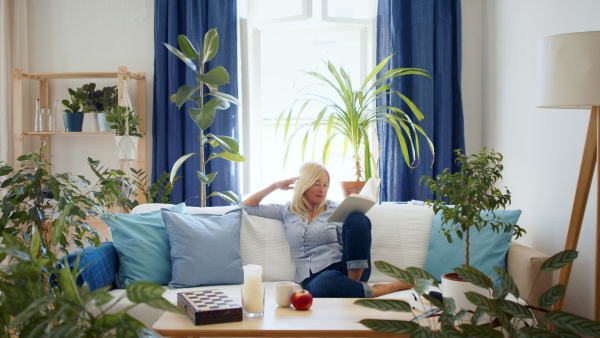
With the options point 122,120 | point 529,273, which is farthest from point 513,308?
point 122,120

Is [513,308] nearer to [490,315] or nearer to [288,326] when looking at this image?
[490,315]

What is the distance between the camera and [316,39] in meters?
4.00

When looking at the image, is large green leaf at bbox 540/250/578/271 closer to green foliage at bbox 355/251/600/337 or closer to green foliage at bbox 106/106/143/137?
green foliage at bbox 355/251/600/337

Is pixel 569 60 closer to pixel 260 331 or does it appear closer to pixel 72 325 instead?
pixel 260 331

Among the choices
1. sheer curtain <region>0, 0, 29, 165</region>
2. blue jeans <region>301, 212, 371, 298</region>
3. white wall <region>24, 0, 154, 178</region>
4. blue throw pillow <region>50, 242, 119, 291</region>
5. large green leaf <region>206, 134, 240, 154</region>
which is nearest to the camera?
blue throw pillow <region>50, 242, 119, 291</region>

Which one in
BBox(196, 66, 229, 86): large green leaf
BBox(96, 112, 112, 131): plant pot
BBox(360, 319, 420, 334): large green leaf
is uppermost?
BBox(196, 66, 229, 86): large green leaf

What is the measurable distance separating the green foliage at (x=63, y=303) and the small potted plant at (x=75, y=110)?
3.12 m

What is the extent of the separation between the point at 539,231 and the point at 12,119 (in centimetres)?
366

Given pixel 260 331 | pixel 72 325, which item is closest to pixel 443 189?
pixel 260 331

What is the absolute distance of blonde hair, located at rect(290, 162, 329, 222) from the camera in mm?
A: 2736

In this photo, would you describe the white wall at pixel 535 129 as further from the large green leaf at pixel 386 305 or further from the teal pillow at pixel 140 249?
the teal pillow at pixel 140 249

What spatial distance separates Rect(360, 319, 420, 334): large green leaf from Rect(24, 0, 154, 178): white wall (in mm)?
3320

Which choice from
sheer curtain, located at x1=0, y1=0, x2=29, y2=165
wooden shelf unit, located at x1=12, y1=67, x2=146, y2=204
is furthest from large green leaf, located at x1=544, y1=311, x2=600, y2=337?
sheer curtain, located at x1=0, y1=0, x2=29, y2=165

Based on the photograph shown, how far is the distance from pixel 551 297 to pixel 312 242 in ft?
5.92
